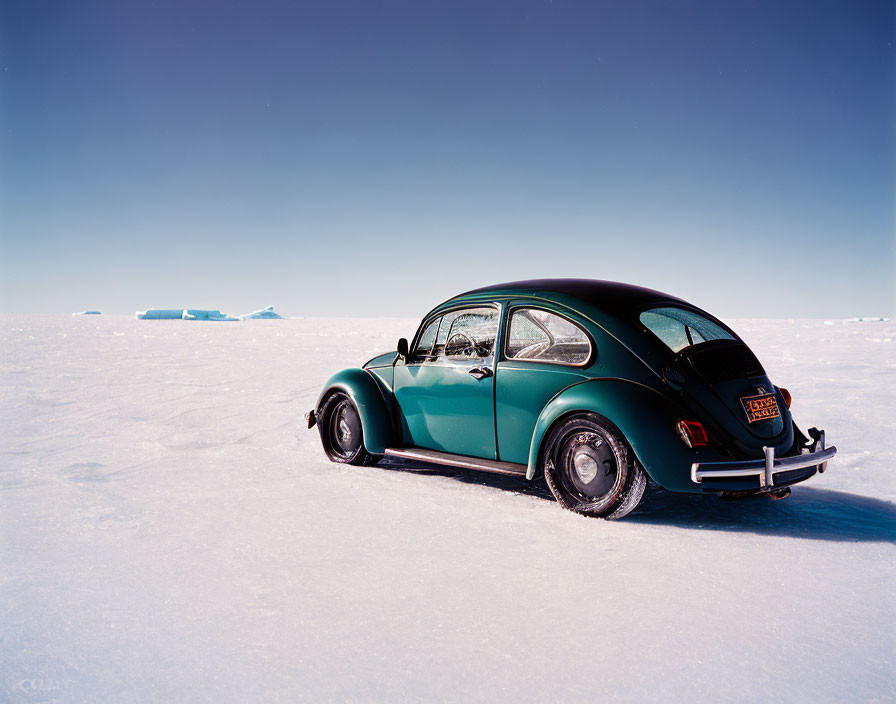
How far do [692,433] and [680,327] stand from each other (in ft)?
3.54

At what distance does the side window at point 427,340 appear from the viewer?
5730 mm

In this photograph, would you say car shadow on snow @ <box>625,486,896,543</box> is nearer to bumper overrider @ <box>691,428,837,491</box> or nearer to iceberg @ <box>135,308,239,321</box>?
bumper overrider @ <box>691,428,837,491</box>

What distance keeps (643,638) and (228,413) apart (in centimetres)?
740

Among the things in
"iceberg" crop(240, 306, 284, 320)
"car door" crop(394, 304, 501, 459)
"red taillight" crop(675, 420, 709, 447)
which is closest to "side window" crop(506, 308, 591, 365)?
"car door" crop(394, 304, 501, 459)

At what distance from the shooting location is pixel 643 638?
8.79 feet

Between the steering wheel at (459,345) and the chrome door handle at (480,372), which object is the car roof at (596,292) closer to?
the steering wheel at (459,345)

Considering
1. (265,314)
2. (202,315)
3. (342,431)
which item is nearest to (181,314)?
(202,315)

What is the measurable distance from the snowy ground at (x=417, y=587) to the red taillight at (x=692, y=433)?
0.58 metres

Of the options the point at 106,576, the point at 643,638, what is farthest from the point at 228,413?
the point at 643,638

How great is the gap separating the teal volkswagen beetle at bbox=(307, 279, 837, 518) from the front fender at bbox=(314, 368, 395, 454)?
1 cm

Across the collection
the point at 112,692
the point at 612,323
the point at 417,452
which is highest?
the point at 612,323

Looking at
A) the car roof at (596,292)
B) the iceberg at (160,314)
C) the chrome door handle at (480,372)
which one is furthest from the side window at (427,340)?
the iceberg at (160,314)

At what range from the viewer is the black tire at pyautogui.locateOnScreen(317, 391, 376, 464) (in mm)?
6074

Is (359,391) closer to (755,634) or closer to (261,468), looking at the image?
(261,468)
